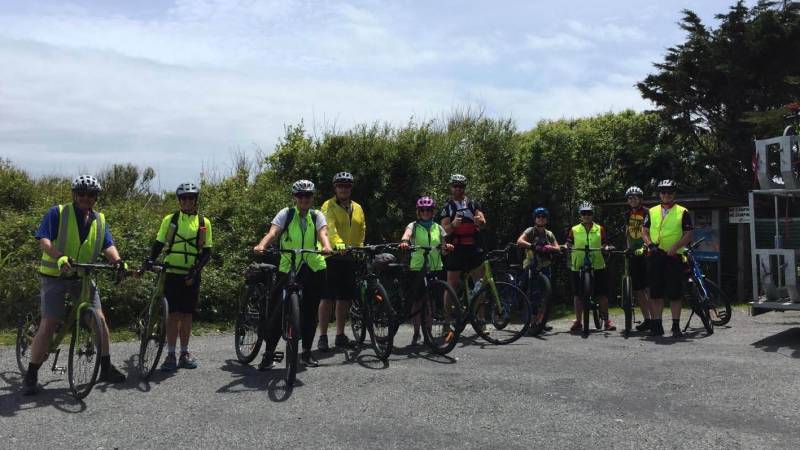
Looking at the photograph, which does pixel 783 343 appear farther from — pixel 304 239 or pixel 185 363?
pixel 185 363

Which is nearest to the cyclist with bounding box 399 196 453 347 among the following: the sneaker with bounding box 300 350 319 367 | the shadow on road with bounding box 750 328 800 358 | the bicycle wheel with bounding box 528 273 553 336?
the sneaker with bounding box 300 350 319 367

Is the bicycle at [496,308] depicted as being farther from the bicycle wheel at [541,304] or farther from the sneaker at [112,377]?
the sneaker at [112,377]

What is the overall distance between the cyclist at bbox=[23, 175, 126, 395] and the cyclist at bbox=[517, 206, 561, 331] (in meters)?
5.46

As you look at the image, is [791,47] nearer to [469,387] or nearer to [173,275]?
[469,387]

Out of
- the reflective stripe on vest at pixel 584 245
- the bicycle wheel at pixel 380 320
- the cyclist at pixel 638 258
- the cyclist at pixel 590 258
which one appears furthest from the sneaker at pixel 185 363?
the cyclist at pixel 638 258

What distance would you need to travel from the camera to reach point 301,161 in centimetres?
1333

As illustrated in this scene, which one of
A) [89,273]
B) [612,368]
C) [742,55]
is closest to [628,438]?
[612,368]

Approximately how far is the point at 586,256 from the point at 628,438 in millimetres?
5131

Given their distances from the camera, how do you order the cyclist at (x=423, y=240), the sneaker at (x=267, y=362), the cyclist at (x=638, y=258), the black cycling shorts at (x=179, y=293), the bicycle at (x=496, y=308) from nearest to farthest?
1. the sneaker at (x=267, y=362)
2. the black cycling shorts at (x=179, y=293)
3. the cyclist at (x=423, y=240)
4. the bicycle at (x=496, y=308)
5. the cyclist at (x=638, y=258)

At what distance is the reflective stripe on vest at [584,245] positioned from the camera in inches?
379

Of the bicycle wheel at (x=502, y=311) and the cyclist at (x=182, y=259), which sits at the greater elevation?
the cyclist at (x=182, y=259)

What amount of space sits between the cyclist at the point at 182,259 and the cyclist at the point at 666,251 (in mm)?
5602

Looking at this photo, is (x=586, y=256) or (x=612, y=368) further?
(x=586, y=256)

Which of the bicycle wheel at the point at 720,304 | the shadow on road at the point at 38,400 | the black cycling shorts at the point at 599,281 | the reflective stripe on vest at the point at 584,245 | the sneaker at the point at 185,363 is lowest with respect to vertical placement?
the shadow on road at the point at 38,400
